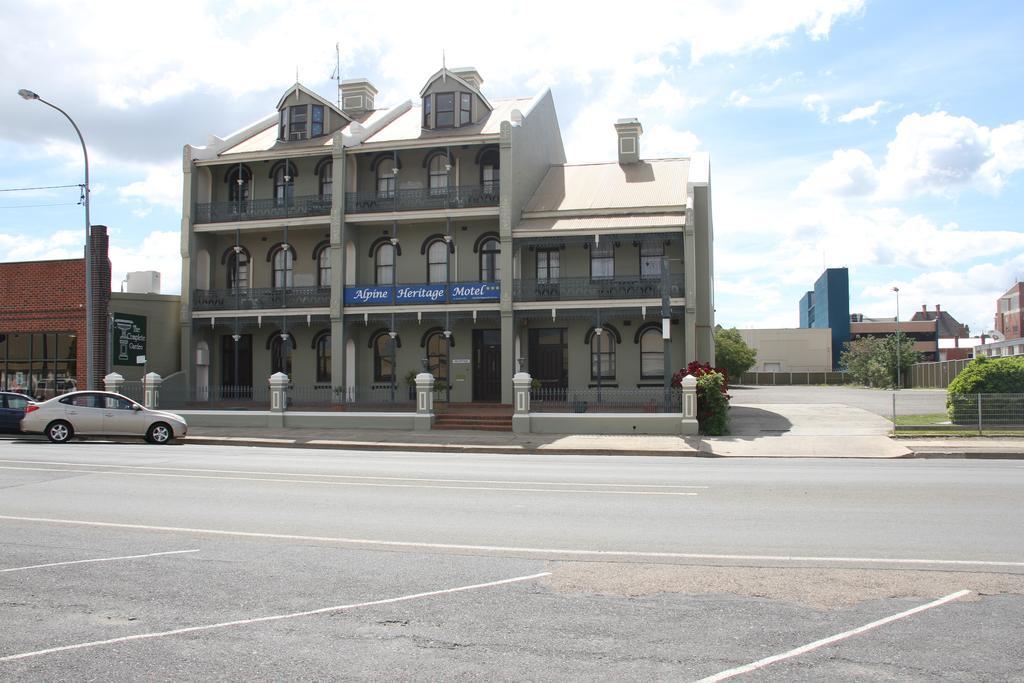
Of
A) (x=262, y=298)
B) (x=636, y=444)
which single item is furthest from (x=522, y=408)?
(x=262, y=298)

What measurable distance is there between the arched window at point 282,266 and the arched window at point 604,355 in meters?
11.7

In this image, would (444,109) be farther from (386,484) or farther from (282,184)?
(386,484)

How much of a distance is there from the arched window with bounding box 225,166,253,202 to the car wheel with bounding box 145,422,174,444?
42.5 ft

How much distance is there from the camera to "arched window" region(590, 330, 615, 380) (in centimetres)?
2884

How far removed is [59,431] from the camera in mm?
20688

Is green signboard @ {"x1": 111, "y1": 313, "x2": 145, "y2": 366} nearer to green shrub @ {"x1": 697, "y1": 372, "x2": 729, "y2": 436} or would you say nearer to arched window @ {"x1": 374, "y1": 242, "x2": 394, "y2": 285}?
arched window @ {"x1": 374, "y1": 242, "x2": 394, "y2": 285}

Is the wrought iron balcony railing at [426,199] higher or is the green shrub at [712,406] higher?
the wrought iron balcony railing at [426,199]

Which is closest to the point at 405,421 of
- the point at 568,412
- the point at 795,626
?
the point at 568,412

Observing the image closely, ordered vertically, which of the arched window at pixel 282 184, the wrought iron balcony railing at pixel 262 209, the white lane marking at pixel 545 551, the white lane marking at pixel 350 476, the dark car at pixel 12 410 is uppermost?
the arched window at pixel 282 184

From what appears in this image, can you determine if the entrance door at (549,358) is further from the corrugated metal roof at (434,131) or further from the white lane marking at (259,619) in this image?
the white lane marking at (259,619)

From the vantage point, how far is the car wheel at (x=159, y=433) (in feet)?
69.4

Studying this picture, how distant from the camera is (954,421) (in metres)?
22.7

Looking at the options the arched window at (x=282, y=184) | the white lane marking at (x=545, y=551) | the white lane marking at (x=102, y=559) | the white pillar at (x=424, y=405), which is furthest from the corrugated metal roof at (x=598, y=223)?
the white lane marking at (x=102, y=559)

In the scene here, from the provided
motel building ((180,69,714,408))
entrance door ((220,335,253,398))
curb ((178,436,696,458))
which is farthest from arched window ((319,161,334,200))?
curb ((178,436,696,458))
